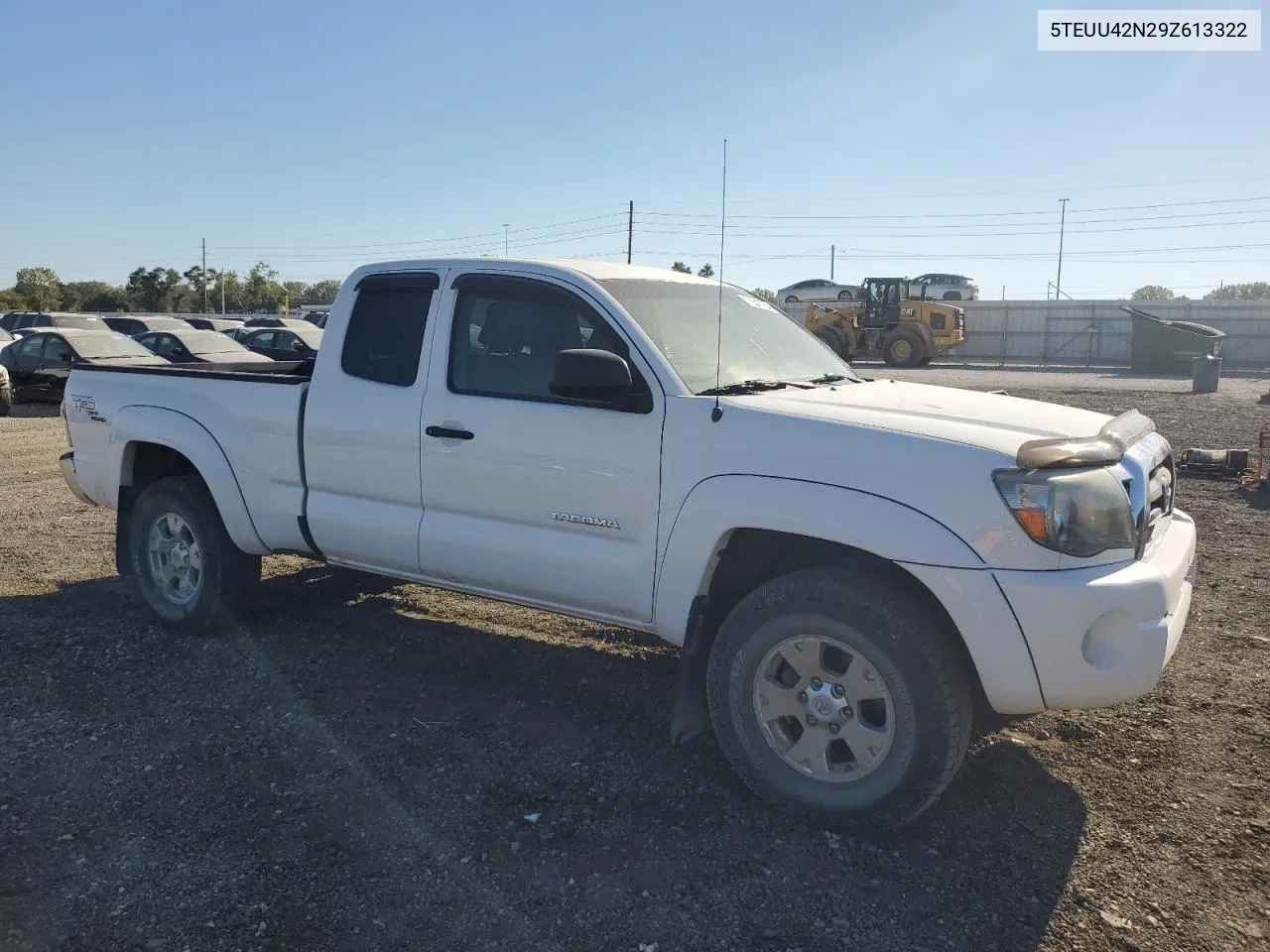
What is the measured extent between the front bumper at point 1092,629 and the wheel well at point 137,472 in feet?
15.0

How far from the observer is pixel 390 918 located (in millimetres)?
3102

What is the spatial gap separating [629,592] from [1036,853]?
1.73m

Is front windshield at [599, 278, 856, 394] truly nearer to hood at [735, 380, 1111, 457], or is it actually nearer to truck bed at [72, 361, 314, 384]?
hood at [735, 380, 1111, 457]

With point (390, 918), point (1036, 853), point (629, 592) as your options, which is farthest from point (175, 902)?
point (1036, 853)

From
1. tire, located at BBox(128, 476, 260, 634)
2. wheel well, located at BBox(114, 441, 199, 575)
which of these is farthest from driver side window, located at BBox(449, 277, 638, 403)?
wheel well, located at BBox(114, 441, 199, 575)

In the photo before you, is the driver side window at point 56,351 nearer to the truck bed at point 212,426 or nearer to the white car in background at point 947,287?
the truck bed at point 212,426

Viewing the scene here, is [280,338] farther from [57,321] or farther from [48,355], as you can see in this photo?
[57,321]

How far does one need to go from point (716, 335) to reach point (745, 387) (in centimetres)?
50

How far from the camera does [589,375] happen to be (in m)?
3.87

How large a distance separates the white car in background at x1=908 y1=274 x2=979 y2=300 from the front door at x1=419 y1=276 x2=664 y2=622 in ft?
146

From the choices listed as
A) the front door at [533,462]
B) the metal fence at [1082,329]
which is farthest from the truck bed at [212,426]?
the metal fence at [1082,329]

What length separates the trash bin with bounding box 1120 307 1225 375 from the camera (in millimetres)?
29078

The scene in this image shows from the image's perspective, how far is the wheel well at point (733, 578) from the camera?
3.80 m

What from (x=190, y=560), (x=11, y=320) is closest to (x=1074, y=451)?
(x=190, y=560)
